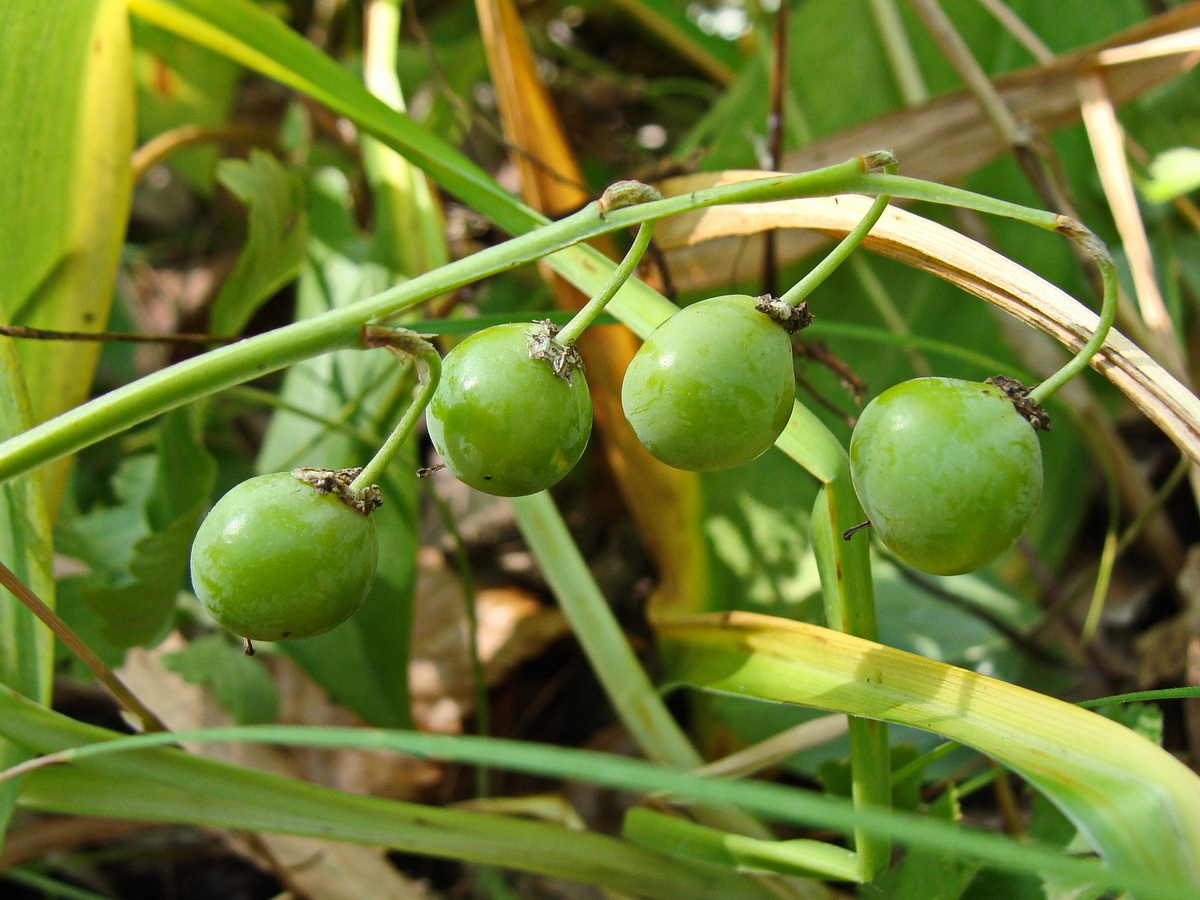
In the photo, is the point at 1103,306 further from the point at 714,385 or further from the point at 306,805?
the point at 306,805

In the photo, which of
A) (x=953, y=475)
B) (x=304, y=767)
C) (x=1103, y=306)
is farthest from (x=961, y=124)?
(x=304, y=767)

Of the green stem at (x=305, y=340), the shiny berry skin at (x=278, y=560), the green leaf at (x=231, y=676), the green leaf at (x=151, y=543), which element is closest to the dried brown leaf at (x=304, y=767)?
the green leaf at (x=231, y=676)

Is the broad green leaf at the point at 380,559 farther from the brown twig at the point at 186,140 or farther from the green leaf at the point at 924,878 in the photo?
the green leaf at the point at 924,878

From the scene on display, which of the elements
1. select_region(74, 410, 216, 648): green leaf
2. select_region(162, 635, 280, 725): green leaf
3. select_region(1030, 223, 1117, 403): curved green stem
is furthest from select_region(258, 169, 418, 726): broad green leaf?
select_region(1030, 223, 1117, 403): curved green stem

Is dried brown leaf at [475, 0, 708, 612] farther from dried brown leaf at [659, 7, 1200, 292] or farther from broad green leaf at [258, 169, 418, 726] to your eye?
broad green leaf at [258, 169, 418, 726]

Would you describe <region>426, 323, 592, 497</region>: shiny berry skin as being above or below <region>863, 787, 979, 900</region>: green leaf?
above

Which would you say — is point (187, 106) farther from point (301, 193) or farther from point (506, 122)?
point (506, 122)
